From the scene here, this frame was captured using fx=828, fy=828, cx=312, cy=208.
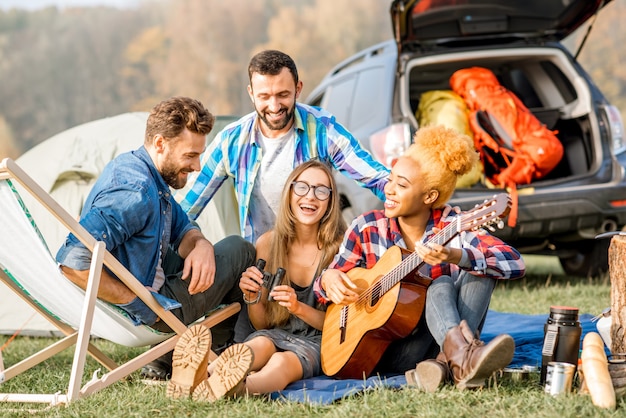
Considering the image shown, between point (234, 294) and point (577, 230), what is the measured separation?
103 inches

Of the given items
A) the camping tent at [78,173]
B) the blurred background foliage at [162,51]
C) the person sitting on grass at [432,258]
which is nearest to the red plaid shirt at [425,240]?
the person sitting on grass at [432,258]

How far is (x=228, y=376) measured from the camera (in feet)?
9.45

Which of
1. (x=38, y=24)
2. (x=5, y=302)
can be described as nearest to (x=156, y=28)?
(x=38, y=24)

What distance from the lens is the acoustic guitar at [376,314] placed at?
315 cm

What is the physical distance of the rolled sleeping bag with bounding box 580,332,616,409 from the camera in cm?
265

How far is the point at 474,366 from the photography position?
2775 mm

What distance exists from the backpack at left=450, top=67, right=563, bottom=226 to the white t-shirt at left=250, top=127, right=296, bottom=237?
1.78 meters

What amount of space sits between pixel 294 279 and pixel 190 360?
2.59ft

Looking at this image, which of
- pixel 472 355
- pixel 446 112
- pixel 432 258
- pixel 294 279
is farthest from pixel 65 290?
pixel 446 112

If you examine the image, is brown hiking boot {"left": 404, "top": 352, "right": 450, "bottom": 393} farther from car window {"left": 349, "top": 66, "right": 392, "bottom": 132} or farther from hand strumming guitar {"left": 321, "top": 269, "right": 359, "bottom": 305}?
car window {"left": 349, "top": 66, "right": 392, "bottom": 132}

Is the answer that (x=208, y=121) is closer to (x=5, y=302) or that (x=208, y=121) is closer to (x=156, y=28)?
(x=5, y=302)

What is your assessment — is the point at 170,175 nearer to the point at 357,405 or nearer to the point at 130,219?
the point at 130,219

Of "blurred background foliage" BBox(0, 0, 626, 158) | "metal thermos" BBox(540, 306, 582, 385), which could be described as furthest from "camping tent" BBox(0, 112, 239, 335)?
"blurred background foliage" BBox(0, 0, 626, 158)

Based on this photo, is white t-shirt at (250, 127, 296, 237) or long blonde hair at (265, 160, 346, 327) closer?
long blonde hair at (265, 160, 346, 327)
